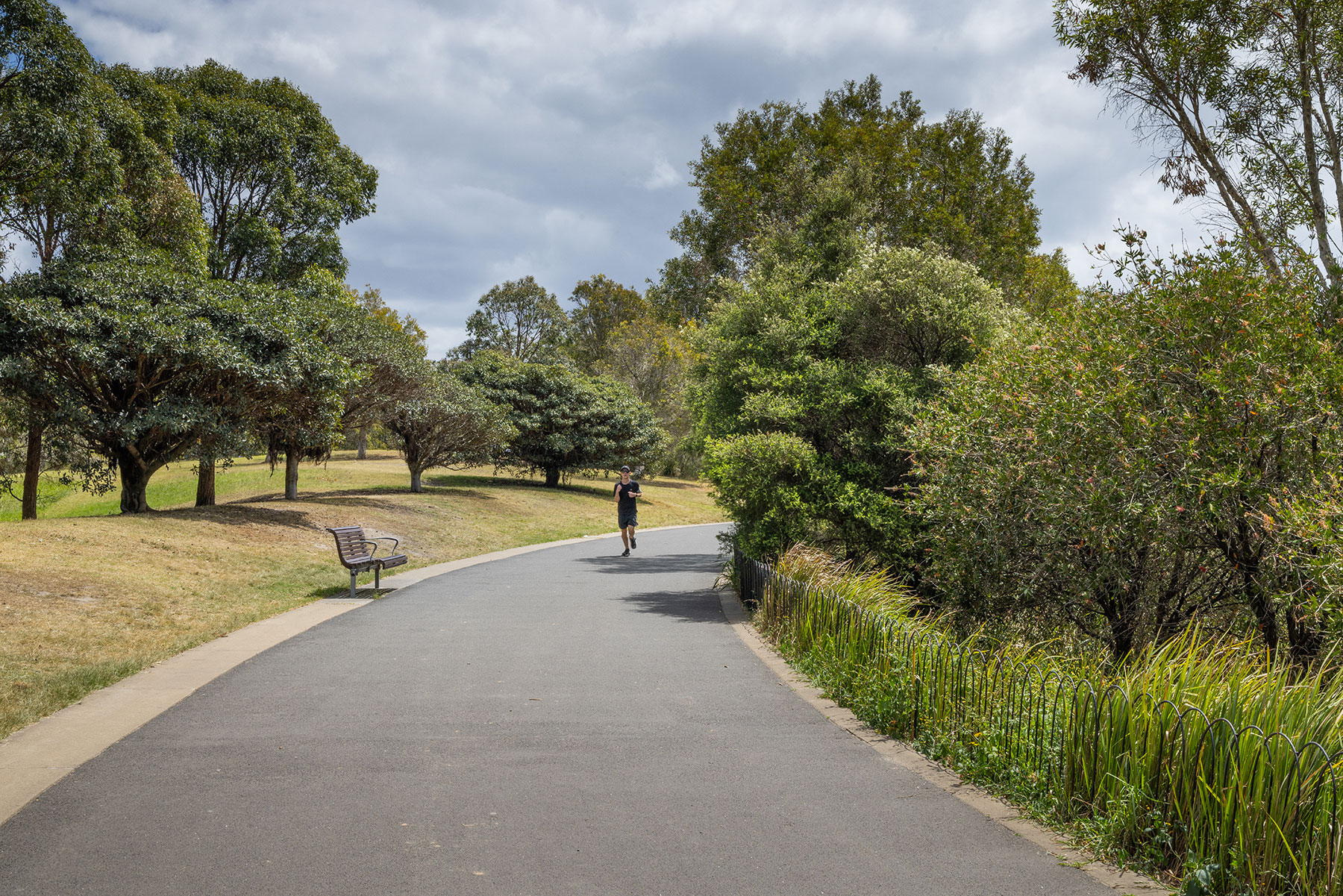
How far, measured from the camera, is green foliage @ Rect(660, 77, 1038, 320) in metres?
21.0

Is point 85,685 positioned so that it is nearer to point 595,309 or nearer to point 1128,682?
point 1128,682

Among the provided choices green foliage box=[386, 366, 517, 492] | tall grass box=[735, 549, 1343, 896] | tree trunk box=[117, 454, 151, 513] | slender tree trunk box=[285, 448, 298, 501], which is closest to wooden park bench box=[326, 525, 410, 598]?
tall grass box=[735, 549, 1343, 896]

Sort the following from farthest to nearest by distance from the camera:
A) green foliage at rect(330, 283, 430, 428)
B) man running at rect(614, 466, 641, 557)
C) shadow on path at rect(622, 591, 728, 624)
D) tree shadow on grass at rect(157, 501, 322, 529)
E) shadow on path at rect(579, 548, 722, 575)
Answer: green foliage at rect(330, 283, 430, 428)
man running at rect(614, 466, 641, 557)
tree shadow on grass at rect(157, 501, 322, 529)
shadow on path at rect(579, 548, 722, 575)
shadow on path at rect(622, 591, 728, 624)

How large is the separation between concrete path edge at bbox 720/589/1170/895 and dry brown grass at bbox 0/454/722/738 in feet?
18.2

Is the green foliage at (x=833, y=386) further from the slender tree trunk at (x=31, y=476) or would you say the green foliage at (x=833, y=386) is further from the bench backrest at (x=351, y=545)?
the slender tree trunk at (x=31, y=476)

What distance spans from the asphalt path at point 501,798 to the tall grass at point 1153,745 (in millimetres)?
415

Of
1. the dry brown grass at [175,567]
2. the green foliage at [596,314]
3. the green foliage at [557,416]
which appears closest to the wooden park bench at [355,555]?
the dry brown grass at [175,567]

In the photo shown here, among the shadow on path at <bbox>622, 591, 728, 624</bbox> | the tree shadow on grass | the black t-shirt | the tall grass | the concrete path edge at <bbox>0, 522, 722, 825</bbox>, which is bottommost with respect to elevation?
the shadow on path at <bbox>622, 591, 728, 624</bbox>

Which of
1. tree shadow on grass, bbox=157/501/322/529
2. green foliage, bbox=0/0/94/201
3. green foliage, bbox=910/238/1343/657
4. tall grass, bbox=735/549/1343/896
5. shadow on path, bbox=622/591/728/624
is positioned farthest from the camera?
tree shadow on grass, bbox=157/501/322/529

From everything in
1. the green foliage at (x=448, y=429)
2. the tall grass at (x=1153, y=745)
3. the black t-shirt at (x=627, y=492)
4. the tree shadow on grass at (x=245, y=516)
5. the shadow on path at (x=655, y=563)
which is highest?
the green foliage at (x=448, y=429)

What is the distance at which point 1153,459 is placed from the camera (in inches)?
236

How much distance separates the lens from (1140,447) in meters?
6.07

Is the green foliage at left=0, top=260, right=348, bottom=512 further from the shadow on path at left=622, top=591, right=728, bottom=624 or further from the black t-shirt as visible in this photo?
the shadow on path at left=622, top=591, right=728, bottom=624

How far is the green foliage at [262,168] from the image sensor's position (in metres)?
24.4
